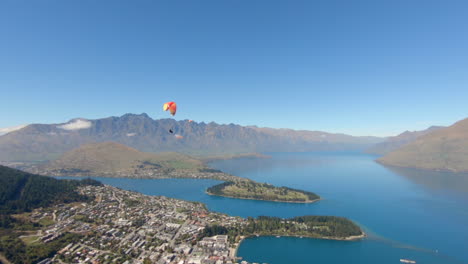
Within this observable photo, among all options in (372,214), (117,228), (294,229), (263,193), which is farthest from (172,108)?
(372,214)

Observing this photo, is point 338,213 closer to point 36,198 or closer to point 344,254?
point 344,254

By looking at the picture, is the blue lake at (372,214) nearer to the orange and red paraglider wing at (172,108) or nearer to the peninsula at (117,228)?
the peninsula at (117,228)

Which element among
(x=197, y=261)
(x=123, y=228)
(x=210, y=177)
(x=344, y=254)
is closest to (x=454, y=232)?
(x=344, y=254)

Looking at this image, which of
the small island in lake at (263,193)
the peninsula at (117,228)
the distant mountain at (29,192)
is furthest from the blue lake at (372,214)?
the distant mountain at (29,192)

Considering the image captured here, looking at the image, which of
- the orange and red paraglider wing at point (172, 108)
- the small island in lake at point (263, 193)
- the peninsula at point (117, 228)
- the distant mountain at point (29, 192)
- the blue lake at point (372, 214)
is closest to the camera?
the orange and red paraglider wing at point (172, 108)

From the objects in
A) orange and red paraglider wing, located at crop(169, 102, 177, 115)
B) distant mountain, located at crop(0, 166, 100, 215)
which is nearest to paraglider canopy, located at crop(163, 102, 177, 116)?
orange and red paraglider wing, located at crop(169, 102, 177, 115)

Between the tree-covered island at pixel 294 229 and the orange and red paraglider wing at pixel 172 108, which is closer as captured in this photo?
the orange and red paraglider wing at pixel 172 108
